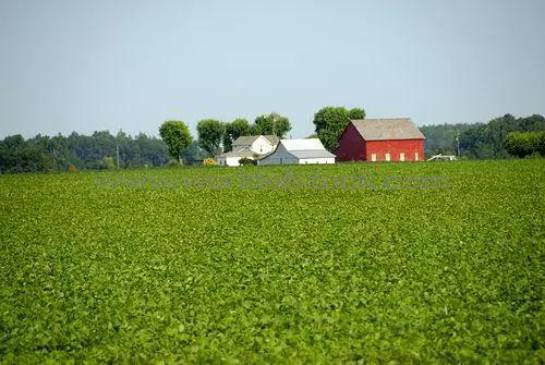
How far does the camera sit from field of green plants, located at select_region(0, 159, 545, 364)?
802cm

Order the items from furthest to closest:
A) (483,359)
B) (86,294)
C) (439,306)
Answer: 1. (86,294)
2. (439,306)
3. (483,359)

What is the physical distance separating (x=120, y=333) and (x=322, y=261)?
540cm

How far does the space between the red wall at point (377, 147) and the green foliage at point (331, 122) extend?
1139 inches

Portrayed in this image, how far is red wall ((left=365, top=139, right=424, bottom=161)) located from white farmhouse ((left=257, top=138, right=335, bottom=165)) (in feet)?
29.0

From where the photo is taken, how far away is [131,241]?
17469 millimetres

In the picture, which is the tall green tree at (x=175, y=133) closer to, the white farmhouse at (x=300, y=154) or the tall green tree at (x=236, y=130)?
the tall green tree at (x=236, y=130)

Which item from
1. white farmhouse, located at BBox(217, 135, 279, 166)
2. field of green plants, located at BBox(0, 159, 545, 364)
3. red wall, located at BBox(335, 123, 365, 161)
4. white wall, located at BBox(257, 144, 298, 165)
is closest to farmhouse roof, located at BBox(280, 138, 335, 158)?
white wall, located at BBox(257, 144, 298, 165)

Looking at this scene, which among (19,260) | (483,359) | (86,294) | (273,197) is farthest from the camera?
(273,197)

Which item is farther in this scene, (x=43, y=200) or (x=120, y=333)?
(x=43, y=200)

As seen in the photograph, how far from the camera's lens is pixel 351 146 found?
91.4 metres

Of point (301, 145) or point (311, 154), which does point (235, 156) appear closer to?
point (301, 145)

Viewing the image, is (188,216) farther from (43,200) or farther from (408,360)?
(408,360)

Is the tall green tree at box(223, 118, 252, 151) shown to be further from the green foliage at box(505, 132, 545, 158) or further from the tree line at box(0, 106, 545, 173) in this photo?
the green foliage at box(505, 132, 545, 158)

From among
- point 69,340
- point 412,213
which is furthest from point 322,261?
point 412,213
